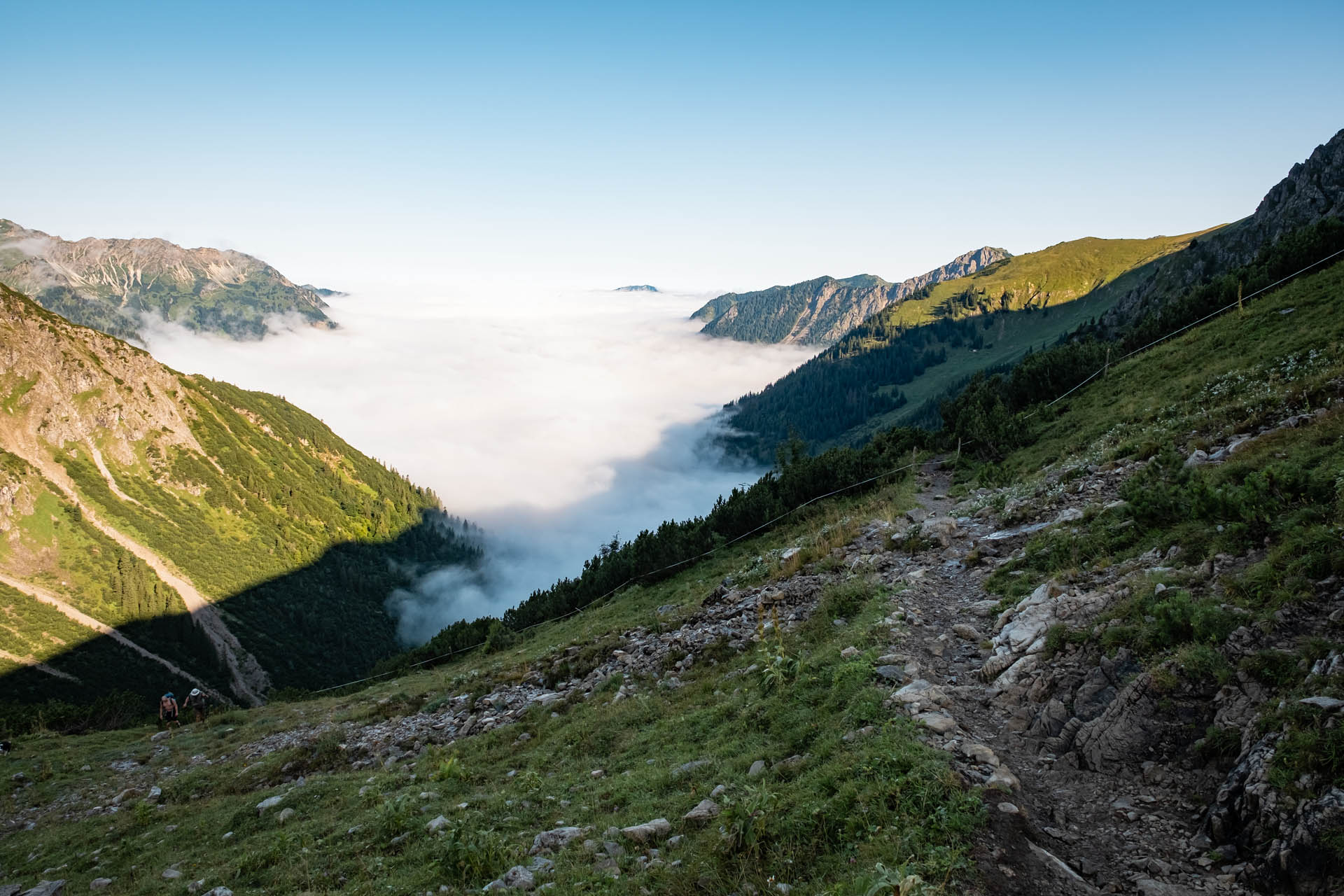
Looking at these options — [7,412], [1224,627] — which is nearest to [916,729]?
[1224,627]

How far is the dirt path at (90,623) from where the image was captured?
481 ft

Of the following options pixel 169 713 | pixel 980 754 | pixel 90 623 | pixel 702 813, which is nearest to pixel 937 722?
pixel 980 754

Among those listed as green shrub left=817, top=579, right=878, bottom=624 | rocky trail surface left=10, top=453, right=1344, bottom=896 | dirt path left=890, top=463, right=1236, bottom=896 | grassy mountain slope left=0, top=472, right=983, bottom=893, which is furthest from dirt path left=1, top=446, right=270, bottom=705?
dirt path left=890, top=463, right=1236, bottom=896

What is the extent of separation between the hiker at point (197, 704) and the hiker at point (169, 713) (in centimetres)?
47

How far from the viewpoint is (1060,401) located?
36656 mm

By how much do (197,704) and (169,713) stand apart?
1019 mm

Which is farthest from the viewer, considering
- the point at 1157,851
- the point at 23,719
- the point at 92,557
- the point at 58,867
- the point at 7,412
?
the point at 7,412

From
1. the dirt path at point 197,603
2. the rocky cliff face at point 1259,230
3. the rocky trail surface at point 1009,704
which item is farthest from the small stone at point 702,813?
Result: the dirt path at point 197,603

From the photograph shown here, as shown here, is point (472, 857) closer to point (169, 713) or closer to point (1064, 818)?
point (1064, 818)

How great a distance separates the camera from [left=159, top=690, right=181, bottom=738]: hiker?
26906 mm

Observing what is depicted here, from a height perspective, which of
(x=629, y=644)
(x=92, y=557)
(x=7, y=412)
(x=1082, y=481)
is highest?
(x=7, y=412)

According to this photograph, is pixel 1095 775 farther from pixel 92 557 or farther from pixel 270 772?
pixel 92 557

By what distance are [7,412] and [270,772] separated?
849 ft

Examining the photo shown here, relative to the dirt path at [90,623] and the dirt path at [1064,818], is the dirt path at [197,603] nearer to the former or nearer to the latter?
the dirt path at [90,623]
